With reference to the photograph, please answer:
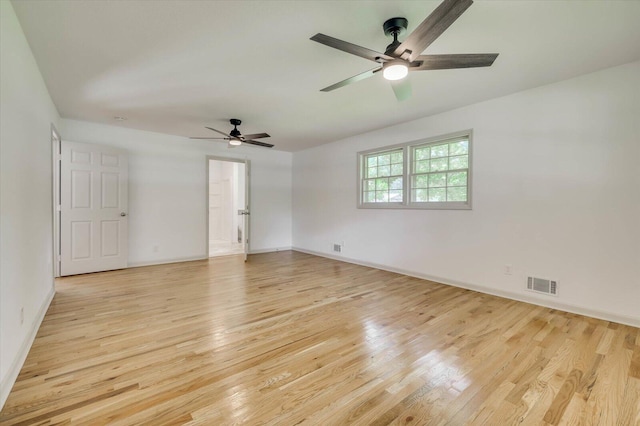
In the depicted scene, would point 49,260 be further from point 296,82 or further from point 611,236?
point 611,236

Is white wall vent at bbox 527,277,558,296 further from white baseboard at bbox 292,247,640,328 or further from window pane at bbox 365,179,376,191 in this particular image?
window pane at bbox 365,179,376,191

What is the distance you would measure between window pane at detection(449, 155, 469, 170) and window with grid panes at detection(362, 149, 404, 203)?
0.84m

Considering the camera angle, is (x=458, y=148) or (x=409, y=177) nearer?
(x=458, y=148)

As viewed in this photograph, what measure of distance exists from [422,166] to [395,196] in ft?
2.31

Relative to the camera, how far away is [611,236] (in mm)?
2844

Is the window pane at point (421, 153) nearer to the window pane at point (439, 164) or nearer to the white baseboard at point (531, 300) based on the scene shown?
the window pane at point (439, 164)

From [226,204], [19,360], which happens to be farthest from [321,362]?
[226,204]

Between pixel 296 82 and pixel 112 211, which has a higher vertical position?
pixel 296 82

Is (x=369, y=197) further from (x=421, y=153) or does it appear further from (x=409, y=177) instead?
(x=421, y=153)

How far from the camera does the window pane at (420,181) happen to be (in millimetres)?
4496

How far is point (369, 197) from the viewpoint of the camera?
5.45 m

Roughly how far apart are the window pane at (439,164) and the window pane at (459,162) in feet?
0.20

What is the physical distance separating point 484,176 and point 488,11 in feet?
7.37

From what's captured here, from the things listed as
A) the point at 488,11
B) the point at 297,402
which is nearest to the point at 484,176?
the point at 488,11
